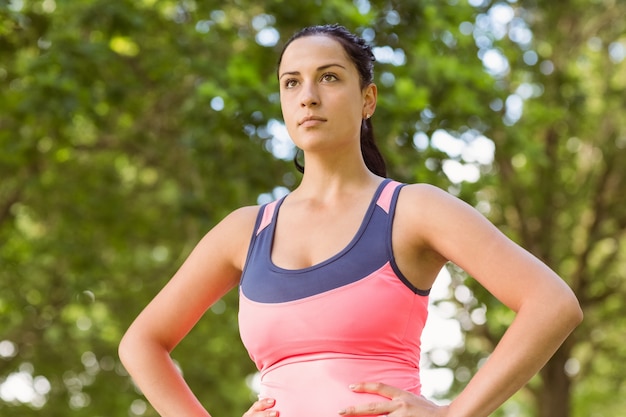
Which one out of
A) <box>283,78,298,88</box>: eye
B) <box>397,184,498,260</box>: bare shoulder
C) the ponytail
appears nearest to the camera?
<box>397,184,498,260</box>: bare shoulder

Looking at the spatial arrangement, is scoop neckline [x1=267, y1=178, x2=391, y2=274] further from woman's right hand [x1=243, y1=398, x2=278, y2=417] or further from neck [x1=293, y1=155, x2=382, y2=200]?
woman's right hand [x1=243, y1=398, x2=278, y2=417]

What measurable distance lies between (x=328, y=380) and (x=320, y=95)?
0.75 metres

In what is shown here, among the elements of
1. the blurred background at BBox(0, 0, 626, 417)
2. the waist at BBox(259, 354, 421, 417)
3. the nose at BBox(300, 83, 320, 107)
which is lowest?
the waist at BBox(259, 354, 421, 417)

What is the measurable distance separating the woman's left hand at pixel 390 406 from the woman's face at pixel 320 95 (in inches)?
26.0

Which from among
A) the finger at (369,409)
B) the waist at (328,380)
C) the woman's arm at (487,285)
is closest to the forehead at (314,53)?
the woman's arm at (487,285)

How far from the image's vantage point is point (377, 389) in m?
2.59

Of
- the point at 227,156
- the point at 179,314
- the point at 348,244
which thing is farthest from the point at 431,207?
the point at 227,156

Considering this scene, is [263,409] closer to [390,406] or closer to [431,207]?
[390,406]

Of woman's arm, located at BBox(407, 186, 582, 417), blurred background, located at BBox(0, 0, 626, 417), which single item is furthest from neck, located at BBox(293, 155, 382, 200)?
blurred background, located at BBox(0, 0, 626, 417)

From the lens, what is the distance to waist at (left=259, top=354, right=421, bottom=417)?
8.57 ft

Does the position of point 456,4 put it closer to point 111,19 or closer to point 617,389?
point 111,19

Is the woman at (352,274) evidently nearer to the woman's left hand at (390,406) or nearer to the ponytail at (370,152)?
the woman's left hand at (390,406)

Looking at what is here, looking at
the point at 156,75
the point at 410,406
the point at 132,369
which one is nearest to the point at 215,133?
the point at 156,75

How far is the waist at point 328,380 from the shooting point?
2.61 meters
